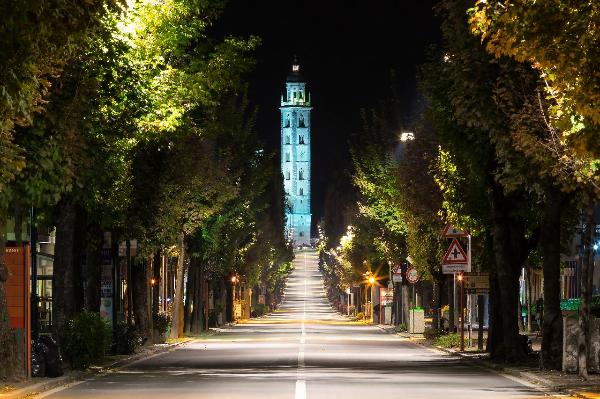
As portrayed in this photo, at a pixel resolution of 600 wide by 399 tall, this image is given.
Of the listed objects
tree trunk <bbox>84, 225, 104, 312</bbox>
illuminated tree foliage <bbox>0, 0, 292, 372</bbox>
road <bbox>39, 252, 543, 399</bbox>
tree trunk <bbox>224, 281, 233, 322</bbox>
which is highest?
illuminated tree foliage <bbox>0, 0, 292, 372</bbox>

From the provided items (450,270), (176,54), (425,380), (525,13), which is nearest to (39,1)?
(525,13)

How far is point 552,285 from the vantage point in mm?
33375

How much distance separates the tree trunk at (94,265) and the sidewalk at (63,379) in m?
1.64

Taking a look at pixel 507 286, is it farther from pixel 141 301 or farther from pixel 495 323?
pixel 141 301

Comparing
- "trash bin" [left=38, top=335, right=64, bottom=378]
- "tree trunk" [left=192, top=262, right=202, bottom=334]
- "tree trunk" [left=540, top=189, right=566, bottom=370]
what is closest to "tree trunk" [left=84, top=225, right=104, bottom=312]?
"trash bin" [left=38, top=335, right=64, bottom=378]

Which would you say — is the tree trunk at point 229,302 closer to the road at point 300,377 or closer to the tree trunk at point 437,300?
the tree trunk at point 437,300

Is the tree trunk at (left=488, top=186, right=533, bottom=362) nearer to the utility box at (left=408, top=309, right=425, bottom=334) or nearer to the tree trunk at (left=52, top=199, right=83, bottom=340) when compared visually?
the tree trunk at (left=52, top=199, right=83, bottom=340)

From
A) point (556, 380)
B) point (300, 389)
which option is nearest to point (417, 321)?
point (556, 380)

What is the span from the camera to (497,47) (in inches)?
779

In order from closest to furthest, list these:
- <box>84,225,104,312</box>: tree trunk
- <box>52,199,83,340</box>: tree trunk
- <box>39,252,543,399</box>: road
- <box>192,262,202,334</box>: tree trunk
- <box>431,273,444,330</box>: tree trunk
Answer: <box>39,252,543,399</box>: road, <box>52,199,83,340</box>: tree trunk, <box>84,225,104,312</box>: tree trunk, <box>431,273,444,330</box>: tree trunk, <box>192,262,202,334</box>: tree trunk

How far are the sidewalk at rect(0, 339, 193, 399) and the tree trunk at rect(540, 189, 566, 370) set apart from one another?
31.9 feet

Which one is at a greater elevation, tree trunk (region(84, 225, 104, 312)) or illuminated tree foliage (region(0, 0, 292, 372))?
illuminated tree foliage (region(0, 0, 292, 372))

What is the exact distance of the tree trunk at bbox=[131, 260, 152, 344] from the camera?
5278 centimetres

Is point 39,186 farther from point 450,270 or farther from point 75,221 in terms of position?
point 450,270
